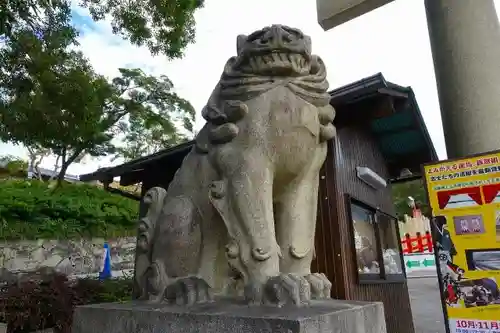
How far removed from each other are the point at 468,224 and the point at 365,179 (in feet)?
9.20

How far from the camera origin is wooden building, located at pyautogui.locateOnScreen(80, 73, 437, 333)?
4.38 metres

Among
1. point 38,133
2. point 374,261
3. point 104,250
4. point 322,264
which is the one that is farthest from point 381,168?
point 104,250

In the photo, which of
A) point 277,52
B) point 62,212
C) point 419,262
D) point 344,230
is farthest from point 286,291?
point 419,262

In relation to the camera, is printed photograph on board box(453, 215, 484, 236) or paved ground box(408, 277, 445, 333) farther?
paved ground box(408, 277, 445, 333)

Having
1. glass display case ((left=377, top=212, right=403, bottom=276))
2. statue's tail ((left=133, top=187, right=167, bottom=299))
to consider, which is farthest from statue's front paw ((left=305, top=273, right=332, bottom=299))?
glass display case ((left=377, top=212, right=403, bottom=276))

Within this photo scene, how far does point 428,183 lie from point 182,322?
223 centimetres

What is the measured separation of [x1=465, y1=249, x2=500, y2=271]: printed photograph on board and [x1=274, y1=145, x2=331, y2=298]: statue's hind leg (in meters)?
1.47

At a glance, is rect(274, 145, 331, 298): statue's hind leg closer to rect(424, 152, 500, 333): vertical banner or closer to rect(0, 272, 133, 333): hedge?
rect(424, 152, 500, 333): vertical banner

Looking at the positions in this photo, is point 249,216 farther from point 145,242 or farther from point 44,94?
point 44,94

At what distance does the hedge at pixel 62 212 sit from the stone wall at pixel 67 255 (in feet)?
0.59

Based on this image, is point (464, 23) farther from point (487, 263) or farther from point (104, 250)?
point (104, 250)

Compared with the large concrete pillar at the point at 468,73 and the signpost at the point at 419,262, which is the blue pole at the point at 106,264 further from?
the signpost at the point at 419,262

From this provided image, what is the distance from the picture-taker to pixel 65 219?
9.42 metres

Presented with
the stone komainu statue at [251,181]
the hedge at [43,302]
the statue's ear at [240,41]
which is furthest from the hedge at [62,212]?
the statue's ear at [240,41]
